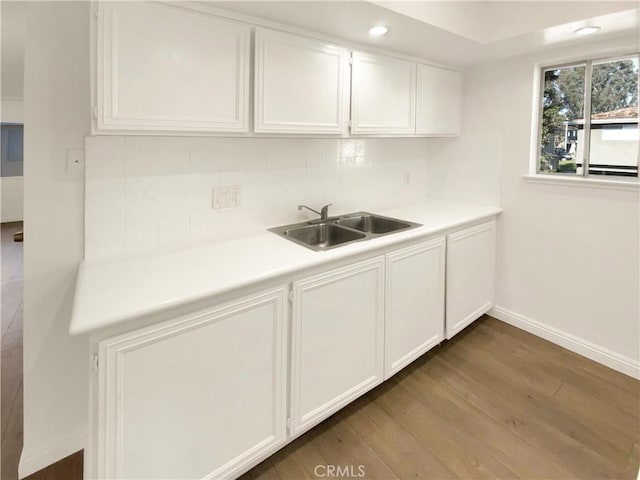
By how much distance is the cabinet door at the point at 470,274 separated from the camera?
8.48ft

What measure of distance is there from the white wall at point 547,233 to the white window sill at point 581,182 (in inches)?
1.4

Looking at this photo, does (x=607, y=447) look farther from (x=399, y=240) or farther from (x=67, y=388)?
(x=67, y=388)

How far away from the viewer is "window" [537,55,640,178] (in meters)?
2.37

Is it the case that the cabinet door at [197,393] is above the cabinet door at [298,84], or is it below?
below

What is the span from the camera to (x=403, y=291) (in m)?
2.20

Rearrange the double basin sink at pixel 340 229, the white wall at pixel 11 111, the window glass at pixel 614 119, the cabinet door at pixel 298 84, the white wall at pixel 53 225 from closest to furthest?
1. the white wall at pixel 53 225
2. the cabinet door at pixel 298 84
3. the double basin sink at pixel 340 229
4. the window glass at pixel 614 119
5. the white wall at pixel 11 111

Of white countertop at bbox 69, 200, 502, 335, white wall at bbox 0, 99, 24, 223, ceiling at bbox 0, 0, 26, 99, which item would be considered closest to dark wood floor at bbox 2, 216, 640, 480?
white countertop at bbox 69, 200, 502, 335

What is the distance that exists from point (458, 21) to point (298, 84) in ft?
3.60

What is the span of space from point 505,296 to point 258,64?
263 centimetres

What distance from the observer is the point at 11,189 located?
7.59 meters

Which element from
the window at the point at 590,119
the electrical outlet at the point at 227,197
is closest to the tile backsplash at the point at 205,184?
the electrical outlet at the point at 227,197

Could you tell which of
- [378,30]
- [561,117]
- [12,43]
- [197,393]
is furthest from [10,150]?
[561,117]

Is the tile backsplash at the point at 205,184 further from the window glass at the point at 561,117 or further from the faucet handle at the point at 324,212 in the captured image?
the window glass at the point at 561,117

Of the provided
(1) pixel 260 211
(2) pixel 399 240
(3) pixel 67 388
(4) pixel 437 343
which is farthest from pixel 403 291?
(3) pixel 67 388
